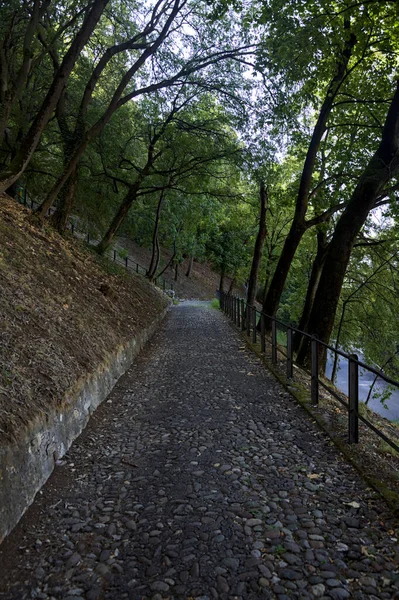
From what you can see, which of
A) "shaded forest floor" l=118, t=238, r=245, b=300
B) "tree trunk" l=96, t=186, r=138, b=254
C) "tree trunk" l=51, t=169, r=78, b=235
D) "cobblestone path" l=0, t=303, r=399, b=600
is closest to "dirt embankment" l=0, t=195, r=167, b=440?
"cobblestone path" l=0, t=303, r=399, b=600

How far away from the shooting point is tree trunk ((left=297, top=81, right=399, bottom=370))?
326 inches

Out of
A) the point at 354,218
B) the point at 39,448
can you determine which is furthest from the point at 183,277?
the point at 39,448

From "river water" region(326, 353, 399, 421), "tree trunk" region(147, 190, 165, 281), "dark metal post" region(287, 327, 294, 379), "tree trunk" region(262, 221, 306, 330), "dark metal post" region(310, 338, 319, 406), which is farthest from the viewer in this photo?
"river water" region(326, 353, 399, 421)

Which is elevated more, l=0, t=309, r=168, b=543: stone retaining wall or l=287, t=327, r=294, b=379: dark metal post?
l=287, t=327, r=294, b=379: dark metal post

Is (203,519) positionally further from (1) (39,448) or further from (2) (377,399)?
(2) (377,399)

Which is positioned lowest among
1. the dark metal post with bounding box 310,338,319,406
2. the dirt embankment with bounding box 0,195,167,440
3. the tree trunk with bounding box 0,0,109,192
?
the dirt embankment with bounding box 0,195,167,440

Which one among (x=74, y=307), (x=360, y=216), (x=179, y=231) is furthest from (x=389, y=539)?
(x=179, y=231)

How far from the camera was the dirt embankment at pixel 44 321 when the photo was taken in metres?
4.12

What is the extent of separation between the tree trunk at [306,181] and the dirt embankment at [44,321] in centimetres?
471

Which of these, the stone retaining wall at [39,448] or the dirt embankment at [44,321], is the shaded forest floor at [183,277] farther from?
the stone retaining wall at [39,448]

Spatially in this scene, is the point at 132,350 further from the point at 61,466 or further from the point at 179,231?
the point at 179,231

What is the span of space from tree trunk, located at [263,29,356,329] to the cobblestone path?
740 cm

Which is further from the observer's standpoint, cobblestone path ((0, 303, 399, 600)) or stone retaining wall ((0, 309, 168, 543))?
stone retaining wall ((0, 309, 168, 543))

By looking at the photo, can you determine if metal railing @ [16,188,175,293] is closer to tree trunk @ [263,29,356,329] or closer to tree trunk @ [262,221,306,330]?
tree trunk @ [262,221,306,330]
